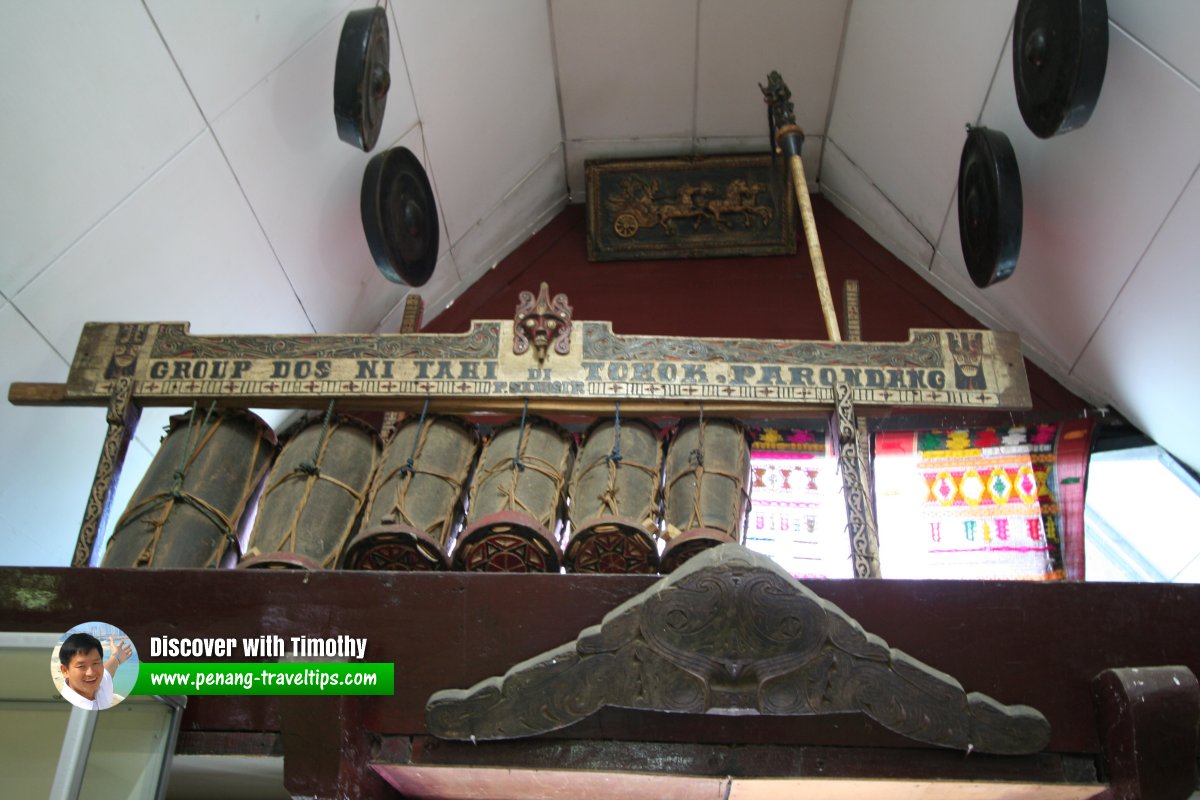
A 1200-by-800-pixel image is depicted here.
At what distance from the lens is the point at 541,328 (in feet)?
10.0

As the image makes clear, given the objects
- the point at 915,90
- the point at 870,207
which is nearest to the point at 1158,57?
the point at 915,90

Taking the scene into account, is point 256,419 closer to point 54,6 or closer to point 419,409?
point 419,409

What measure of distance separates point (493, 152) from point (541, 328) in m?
Answer: 1.94

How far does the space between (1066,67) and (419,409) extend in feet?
6.29

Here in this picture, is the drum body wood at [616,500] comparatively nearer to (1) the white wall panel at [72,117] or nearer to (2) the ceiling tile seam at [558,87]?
(1) the white wall panel at [72,117]

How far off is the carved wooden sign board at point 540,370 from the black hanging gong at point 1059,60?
2.24 ft

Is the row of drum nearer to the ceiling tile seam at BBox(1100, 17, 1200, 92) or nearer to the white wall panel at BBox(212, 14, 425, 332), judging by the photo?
the white wall panel at BBox(212, 14, 425, 332)

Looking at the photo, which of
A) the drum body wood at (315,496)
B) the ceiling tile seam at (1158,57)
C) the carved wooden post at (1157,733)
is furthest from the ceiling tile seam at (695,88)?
the carved wooden post at (1157,733)

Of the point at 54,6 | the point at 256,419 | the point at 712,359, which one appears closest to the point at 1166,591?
the point at 712,359

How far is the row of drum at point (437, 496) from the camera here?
8.87 feet

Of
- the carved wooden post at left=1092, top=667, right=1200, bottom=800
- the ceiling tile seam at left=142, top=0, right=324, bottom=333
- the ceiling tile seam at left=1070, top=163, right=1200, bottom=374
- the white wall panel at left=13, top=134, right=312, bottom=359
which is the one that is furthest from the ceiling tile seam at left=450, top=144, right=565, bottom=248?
the carved wooden post at left=1092, top=667, right=1200, bottom=800

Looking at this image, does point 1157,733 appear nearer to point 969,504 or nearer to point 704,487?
point 704,487

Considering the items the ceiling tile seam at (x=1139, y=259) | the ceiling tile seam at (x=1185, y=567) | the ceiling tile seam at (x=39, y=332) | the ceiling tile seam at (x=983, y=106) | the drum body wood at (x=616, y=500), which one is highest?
the ceiling tile seam at (x=983, y=106)

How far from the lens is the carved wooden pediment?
2.01 m
